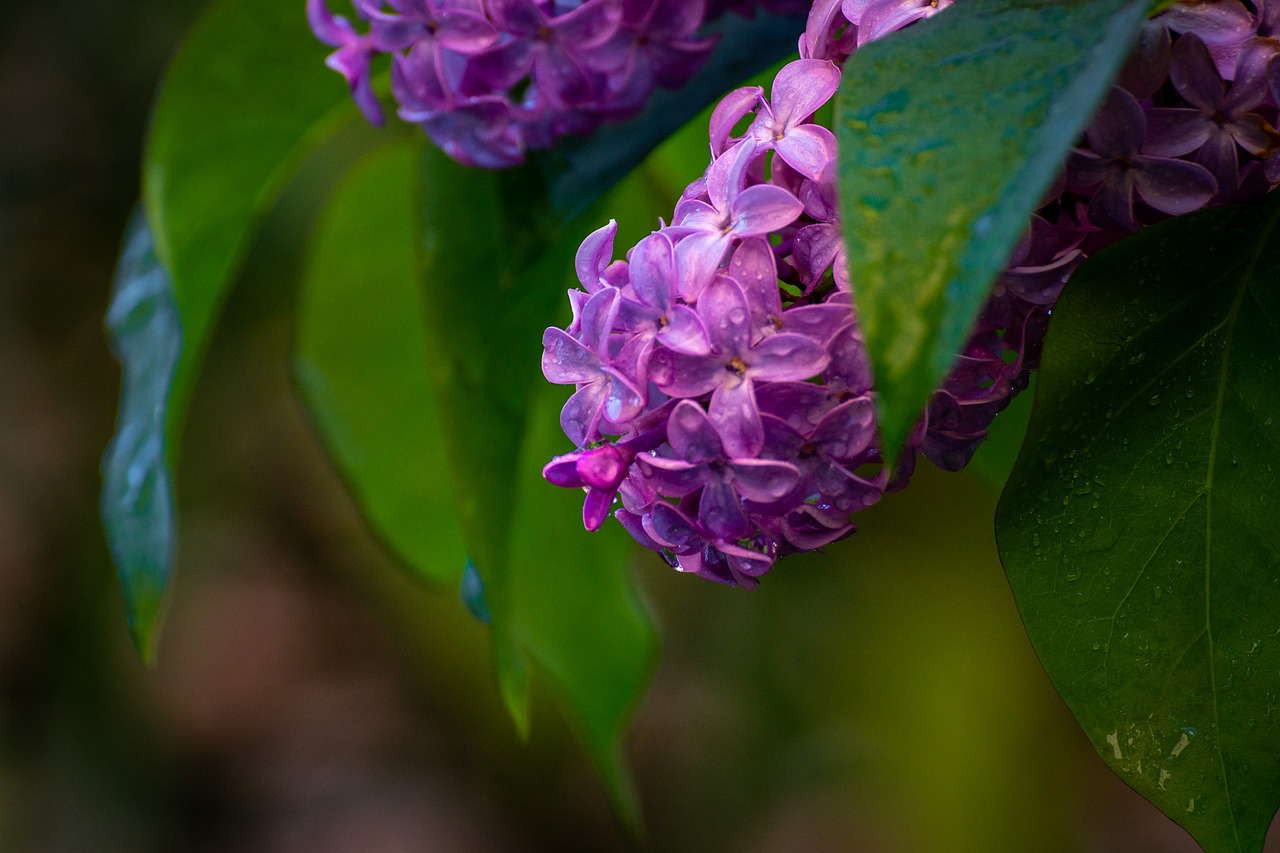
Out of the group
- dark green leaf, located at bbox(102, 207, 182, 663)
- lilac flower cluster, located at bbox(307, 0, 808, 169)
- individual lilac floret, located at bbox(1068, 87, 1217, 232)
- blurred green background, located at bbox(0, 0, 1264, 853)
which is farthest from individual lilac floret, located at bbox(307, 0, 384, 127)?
blurred green background, located at bbox(0, 0, 1264, 853)

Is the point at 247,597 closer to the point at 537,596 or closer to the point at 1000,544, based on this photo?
the point at 537,596

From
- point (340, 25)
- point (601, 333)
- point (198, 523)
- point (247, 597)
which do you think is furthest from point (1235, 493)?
point (247, 597)

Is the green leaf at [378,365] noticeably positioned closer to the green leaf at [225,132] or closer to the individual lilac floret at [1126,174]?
the green leaf at [225,132]

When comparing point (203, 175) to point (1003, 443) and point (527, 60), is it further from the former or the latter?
point (1003, 443)

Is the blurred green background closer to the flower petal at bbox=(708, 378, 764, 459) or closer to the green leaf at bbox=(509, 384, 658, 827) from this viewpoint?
Result: the green leaf at bbox=(509, 384, 658, 827)

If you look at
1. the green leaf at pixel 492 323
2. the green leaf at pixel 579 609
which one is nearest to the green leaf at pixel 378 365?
the green leaf at pixel 579 609

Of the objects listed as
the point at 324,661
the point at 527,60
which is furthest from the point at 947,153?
the point at 324,661
